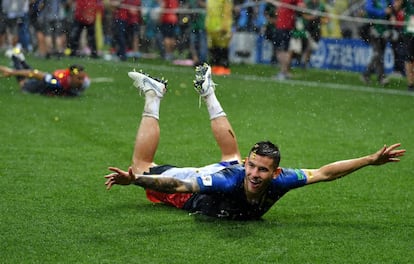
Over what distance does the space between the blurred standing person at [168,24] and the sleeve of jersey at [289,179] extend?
15909mm

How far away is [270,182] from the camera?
22.9ft

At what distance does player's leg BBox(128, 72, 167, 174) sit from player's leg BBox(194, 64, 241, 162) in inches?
15.3

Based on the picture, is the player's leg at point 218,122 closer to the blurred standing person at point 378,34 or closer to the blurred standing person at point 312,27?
the blurred standing person at point 378,34

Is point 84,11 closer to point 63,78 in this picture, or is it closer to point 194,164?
point 63,78

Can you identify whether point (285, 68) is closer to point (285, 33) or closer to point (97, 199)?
point (285, 33)

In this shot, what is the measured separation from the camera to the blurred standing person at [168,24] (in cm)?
2275

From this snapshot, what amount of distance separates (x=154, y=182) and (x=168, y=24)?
16702mm

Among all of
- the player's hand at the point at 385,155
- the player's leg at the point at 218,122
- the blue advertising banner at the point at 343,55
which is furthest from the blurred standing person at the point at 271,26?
the player's hand at the point at 385,155

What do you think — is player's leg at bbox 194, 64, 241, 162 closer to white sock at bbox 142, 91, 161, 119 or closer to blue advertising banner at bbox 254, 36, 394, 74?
white sock at bbox 142, 91, 161, 119

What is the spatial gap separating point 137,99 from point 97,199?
7.37 m

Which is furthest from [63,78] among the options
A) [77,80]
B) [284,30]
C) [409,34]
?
[409,34]

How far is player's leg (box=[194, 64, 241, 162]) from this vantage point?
8.17m

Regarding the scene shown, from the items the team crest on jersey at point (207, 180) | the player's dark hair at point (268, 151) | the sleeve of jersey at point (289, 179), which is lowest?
the sleeve of jersey at point (289, 179)

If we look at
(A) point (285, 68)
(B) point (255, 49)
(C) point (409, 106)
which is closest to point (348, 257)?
(C) point (409, 106)
